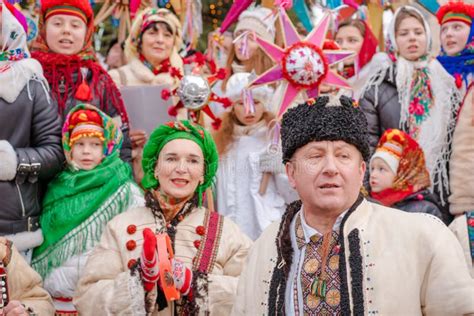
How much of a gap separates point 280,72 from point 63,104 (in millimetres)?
1483

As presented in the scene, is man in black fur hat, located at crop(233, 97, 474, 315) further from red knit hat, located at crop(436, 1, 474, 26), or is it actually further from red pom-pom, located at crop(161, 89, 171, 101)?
red knit hat, located at crop(436, 1, 474, 26)

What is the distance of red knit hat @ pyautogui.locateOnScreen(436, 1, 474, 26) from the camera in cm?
605

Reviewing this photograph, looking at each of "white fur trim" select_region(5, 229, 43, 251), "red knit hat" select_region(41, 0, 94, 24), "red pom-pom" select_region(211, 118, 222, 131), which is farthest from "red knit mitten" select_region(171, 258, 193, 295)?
"red knit hat" select_region(41, 0, 94, 24)

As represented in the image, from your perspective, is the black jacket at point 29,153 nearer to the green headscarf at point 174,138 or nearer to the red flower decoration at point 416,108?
the green headscarf at point 174,138

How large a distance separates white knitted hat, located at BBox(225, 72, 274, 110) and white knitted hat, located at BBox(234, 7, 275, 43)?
478 mm

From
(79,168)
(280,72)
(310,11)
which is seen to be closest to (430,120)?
(280,72)

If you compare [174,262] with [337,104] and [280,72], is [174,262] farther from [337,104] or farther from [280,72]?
[280,72]

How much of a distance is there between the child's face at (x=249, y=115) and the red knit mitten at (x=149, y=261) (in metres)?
2.55

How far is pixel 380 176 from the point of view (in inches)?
218

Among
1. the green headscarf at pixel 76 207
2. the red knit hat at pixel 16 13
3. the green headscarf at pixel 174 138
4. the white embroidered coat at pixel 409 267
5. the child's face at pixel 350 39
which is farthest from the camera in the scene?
the child's face at pixel 350 39

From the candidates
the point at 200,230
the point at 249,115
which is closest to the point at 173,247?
the point at 200,230

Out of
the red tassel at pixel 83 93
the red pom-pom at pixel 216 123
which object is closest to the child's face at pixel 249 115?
the red pom-pom at pixel 216 123

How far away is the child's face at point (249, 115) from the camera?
20.2 feet

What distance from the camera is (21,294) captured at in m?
4.15
